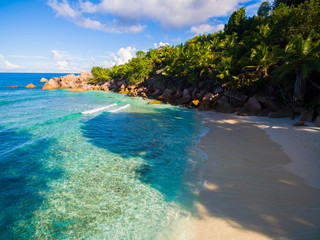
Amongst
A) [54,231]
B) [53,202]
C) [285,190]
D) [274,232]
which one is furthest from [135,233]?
[285,190]

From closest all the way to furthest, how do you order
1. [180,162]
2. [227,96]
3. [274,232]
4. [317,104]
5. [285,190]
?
1. [274,232]
2. [285,190]
3. [180,162]
4. [317,104]
5. [227,96]

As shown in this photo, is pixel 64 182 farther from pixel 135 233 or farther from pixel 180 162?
pixel 180 162

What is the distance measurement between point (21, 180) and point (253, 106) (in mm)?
23123

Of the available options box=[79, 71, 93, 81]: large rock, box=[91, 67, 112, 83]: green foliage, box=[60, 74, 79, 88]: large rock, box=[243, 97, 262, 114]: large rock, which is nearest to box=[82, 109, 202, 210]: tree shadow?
A: box=[243, 97, 262, 114]: large rock

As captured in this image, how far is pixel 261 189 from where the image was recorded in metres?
6.44

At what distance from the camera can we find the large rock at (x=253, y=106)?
19467 millimetres

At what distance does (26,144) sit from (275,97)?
86.8 ft

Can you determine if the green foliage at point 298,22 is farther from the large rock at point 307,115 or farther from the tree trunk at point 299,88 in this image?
the large rock at point 307,115

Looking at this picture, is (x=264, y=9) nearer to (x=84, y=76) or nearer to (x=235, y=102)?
(x=235, y=102)

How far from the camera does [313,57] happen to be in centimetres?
1358

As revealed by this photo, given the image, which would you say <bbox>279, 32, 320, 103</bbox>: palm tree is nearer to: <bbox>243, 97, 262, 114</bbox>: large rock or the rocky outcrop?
the rocky outcrop

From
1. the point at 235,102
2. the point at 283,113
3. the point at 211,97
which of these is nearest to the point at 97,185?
the point at 283,113

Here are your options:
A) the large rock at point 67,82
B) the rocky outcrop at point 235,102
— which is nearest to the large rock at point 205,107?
the rocky outcrop at point 235,102

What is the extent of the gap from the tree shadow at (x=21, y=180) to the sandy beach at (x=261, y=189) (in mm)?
6051
